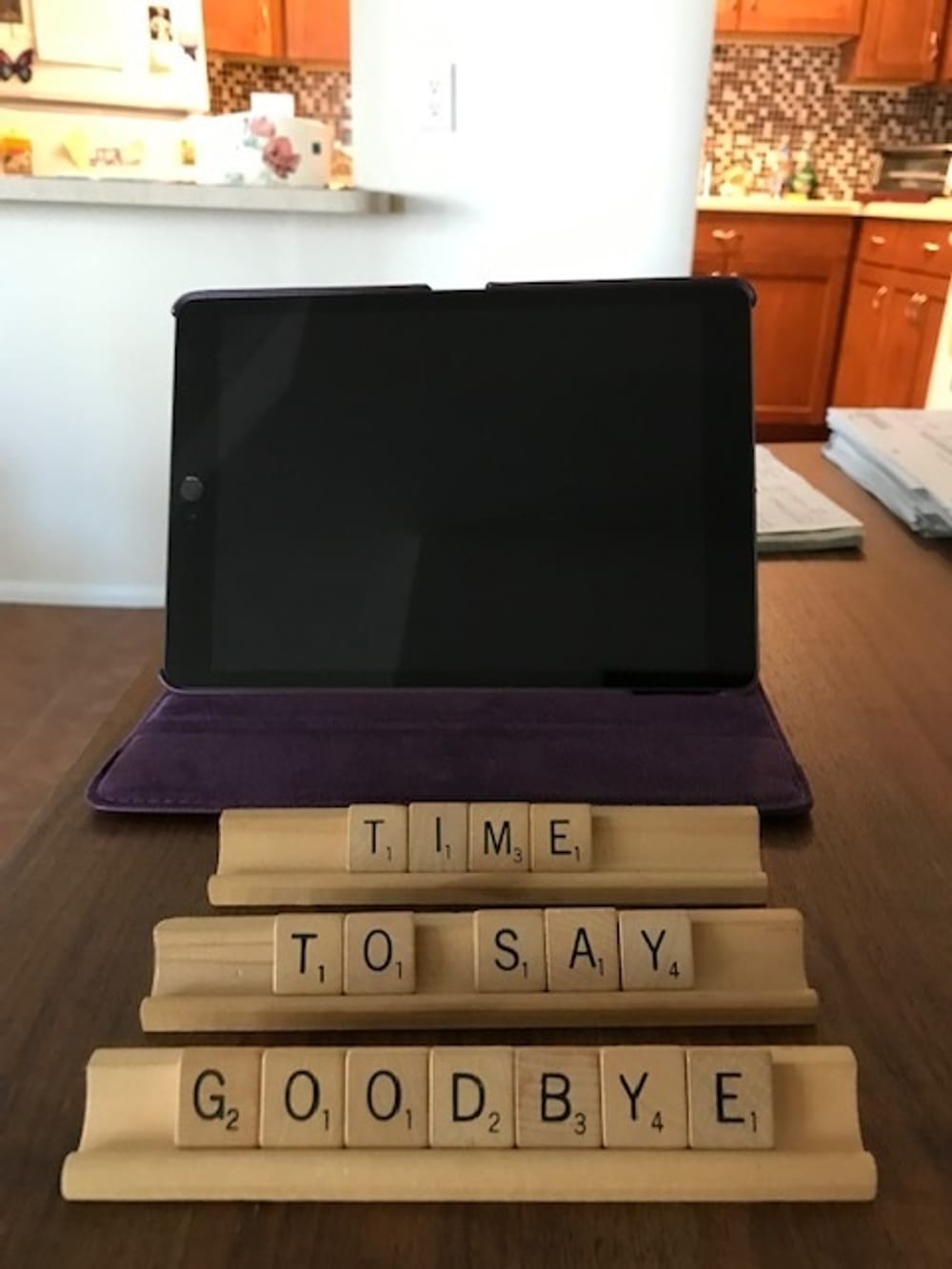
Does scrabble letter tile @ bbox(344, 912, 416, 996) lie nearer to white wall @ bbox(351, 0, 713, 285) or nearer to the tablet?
the tablet

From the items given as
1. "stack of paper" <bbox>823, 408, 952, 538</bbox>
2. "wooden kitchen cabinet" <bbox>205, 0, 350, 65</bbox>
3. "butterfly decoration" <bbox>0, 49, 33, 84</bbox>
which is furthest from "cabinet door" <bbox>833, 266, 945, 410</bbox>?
"butterfly decoration" <bbox>0, 49, 33, 84</bbox>

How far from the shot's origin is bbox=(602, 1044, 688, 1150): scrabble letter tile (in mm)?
338

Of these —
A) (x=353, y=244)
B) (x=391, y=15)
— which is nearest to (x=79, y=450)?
(x=353, y=244)

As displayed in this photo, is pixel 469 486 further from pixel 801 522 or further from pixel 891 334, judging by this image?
pixel 891 334

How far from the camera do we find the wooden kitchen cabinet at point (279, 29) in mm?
3824

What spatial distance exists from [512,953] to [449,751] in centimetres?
16

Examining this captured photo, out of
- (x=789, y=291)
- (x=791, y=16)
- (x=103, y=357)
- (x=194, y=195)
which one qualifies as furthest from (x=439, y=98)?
(x=791, y=16)

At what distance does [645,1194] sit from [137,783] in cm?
30

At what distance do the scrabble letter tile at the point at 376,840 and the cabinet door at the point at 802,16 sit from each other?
4.08 metres

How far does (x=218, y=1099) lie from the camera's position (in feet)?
1.13

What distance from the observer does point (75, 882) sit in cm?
48

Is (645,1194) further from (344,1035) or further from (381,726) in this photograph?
(381,726)

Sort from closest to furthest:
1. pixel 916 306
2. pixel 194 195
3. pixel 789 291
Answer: pixel 194 195 < pixel 916 306 < pixel 789 291

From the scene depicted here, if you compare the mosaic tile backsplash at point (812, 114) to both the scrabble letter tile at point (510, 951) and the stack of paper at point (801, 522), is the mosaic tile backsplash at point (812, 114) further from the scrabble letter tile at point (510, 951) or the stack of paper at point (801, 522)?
the scrabble letter tile at point (510, 951)
